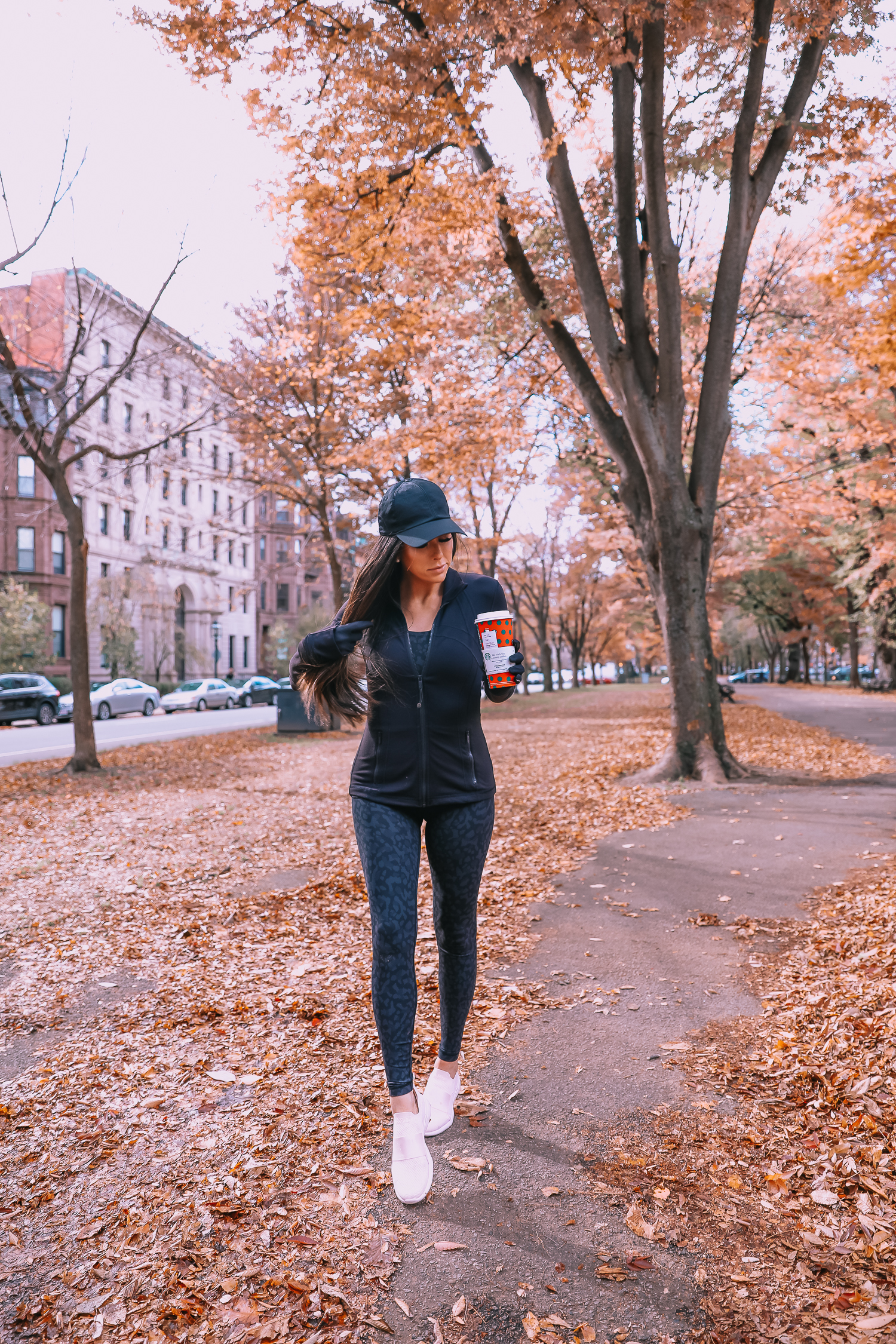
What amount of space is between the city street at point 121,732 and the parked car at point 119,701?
424 mm

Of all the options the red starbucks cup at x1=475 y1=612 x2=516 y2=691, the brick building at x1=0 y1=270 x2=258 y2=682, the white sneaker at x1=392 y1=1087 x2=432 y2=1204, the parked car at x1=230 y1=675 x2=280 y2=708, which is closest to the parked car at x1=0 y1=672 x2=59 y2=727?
the brick building at x1=0 y1=270 x2=258 y2=682

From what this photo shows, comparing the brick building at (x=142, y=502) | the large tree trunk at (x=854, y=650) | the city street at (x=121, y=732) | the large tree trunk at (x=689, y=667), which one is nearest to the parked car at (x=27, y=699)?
the city street at (x=121, y=732)

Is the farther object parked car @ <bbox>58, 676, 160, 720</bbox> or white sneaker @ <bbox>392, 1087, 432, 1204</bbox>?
parked car @ <bbox>58, 676, 160, 720</bbox>

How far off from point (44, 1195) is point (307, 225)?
9546mm

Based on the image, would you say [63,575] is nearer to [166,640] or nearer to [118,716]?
[166,640]

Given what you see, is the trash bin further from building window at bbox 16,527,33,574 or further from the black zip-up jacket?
building window at bbox 16,527,33,574

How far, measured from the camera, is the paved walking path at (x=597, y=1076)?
224 centimetres

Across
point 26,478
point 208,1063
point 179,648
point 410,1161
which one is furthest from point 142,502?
point 410,1161

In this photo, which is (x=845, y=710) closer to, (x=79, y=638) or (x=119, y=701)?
(x=79, y=638)

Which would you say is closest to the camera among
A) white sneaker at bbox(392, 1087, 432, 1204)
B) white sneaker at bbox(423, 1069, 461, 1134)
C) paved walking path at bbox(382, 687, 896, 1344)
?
paved walking path at bbox(382, 687, 896, 1344)

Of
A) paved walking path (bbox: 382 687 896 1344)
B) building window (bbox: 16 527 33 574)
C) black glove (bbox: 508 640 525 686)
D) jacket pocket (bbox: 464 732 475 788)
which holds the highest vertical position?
building window (bbox: 16 527 33 574)

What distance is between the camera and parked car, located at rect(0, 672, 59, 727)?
26297 mm

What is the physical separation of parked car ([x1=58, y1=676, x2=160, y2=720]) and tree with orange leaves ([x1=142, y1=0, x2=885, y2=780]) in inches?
878

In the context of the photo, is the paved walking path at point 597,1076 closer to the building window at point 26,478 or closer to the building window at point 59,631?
the building window at point 59,631
